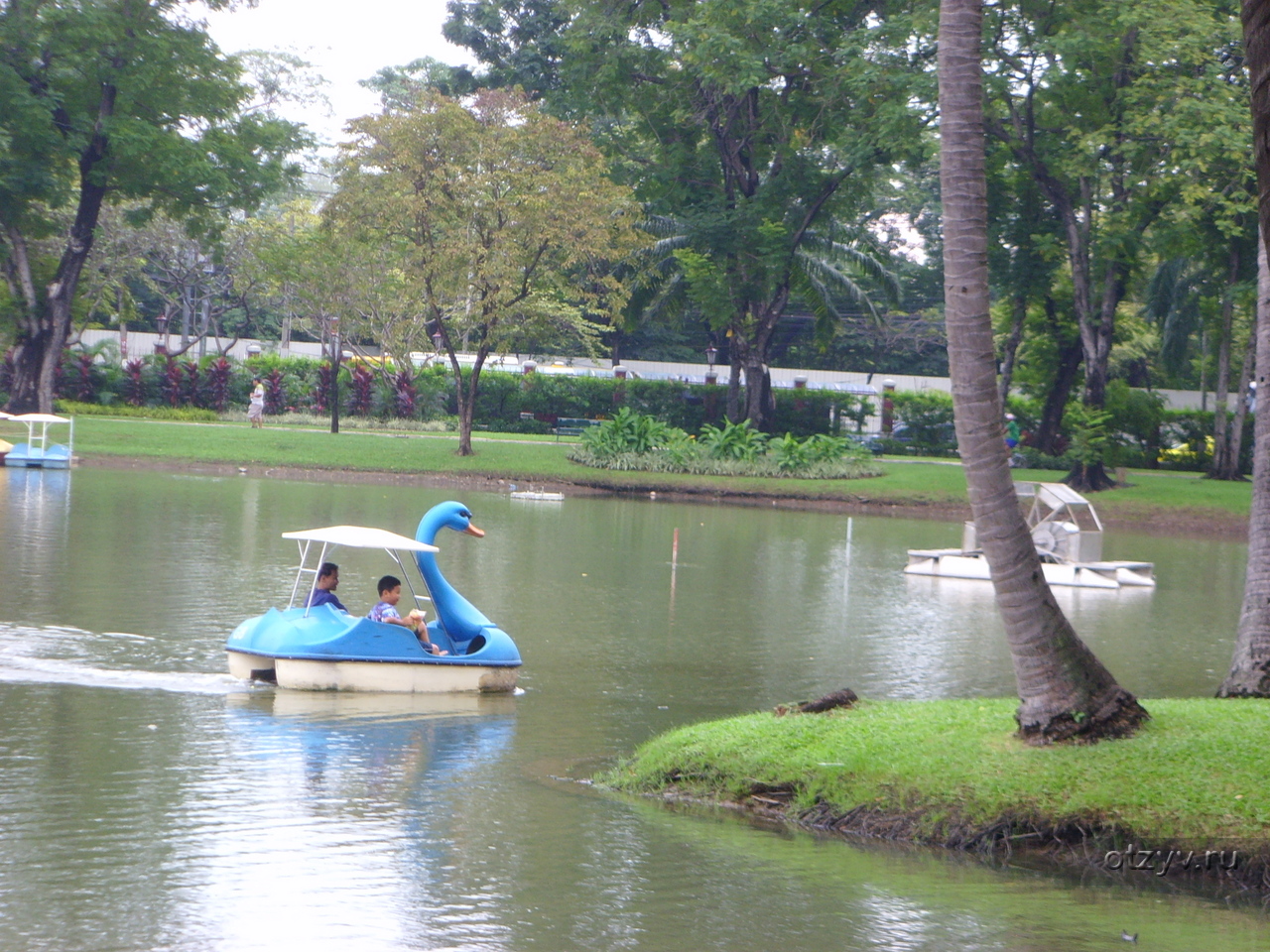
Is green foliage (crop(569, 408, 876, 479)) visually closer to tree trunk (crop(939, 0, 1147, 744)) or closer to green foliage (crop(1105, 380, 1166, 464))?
green foliage (crop(1105, 380, 1166, 464))

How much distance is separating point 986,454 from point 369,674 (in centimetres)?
580

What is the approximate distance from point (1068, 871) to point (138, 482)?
2651 centimetres

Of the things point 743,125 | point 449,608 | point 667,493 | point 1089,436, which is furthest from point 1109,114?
point 449,608

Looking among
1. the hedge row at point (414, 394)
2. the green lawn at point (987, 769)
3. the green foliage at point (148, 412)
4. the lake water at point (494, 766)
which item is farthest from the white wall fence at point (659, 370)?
the green lawn at point (987, 769)

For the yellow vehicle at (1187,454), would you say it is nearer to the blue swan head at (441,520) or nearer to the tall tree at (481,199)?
the tall tree at (481,199)

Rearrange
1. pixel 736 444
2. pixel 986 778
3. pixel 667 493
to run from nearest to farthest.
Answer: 1. pixel 986 778
2. pixel 667 493
3. pixel 736 444

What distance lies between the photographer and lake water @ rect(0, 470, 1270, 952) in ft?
21.5

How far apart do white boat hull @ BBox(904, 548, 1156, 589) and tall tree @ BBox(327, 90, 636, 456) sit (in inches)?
693

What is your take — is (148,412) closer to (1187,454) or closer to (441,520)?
(1187,454)

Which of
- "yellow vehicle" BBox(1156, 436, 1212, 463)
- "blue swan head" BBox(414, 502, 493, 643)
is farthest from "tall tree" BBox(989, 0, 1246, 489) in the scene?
"blue swan head" BBox(414, 502, 493, 643)

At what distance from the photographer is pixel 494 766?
9.73 metres

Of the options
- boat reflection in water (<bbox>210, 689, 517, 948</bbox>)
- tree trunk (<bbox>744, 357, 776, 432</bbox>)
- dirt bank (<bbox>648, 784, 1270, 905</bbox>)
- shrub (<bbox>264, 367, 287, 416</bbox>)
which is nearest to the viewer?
boat reflection in water (<bbox>210, 689, 517, 948</bbox>)

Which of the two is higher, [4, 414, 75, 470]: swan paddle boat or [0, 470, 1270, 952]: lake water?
[4, 414, 75, 470]: swan paddle boat

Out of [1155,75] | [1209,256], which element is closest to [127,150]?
[1155,75]
